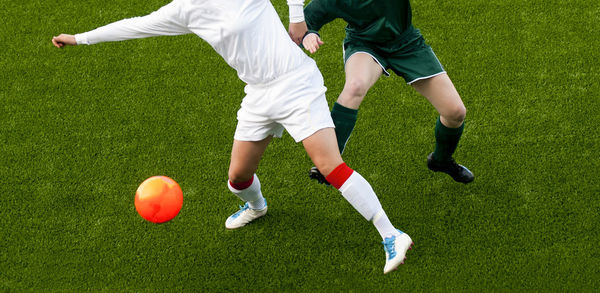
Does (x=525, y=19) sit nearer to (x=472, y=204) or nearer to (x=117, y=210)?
(x=472, y=204)

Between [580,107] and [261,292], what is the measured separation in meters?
2.74

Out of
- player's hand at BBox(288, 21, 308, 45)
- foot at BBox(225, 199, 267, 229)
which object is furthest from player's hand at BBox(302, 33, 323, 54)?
foot at BBox(225, 199, 267, 229)

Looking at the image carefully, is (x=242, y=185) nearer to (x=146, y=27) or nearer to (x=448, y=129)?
(x=146, y=27)

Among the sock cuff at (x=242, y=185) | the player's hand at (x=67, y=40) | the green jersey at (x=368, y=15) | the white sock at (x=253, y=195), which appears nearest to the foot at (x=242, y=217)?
the white sock at (x=253, y=195)

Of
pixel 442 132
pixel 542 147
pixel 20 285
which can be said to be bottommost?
pixel 20 285

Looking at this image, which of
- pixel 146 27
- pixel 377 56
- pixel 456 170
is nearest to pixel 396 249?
pixel 456 170

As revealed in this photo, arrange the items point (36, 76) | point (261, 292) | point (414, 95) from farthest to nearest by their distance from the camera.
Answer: point (36, 76) < point (414, 95) < point (261, 292)

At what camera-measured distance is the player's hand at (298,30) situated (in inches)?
134

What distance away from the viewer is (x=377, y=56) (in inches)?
151

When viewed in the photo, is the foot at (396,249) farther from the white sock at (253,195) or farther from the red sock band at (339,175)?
the white sock at (253,195)

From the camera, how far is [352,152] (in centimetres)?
471

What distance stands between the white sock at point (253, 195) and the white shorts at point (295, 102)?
65 cm

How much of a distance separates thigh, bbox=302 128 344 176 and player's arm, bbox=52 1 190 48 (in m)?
0.84

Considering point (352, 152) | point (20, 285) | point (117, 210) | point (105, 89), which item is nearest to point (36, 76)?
point (105, 89)
